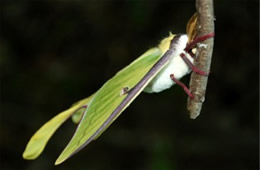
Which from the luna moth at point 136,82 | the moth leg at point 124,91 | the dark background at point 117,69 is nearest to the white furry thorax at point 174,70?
the luna moth at point 136,82

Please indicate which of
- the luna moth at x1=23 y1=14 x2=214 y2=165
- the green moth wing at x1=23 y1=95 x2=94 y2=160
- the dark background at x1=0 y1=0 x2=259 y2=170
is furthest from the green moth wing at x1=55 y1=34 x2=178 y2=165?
the dark background at x1=0 y1=0 x2=259 y2=170

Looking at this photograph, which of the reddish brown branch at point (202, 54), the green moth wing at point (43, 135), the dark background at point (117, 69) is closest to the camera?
the reddish brown branch at point (202, 54)

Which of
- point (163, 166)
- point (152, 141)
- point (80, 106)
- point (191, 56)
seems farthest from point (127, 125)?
point (191, 56)

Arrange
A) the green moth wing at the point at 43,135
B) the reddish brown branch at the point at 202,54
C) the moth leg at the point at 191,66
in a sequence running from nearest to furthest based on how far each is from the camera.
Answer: the reddish brown branch at the point at 202,54 → the moth leg at the point at 191,66 → the green moth wing at the point at 43,135

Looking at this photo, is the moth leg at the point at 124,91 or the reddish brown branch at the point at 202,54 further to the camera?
the moth leg at the point at 124,91

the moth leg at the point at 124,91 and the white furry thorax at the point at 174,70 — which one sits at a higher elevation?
the moth leg at the point at 124,91

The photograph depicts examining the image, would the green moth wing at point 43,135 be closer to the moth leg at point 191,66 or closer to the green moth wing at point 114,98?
the green moth wing at point 114,98

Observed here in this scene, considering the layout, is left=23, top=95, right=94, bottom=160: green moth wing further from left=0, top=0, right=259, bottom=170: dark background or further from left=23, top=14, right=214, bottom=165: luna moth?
left=0, top=0, right=259, bottom=170: dark background
